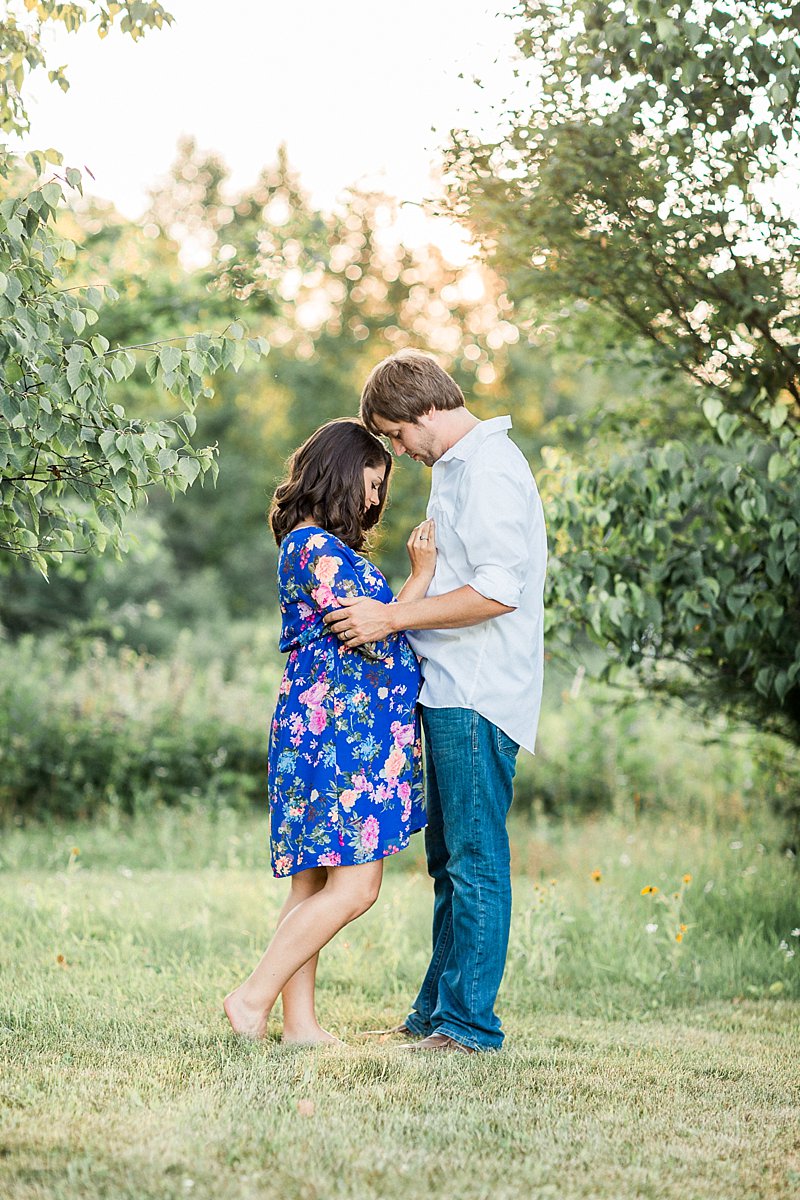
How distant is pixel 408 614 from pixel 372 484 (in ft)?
1.38

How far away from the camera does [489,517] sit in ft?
11.0

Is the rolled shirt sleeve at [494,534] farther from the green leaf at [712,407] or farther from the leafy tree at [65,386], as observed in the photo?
the green leaf at [712,407]

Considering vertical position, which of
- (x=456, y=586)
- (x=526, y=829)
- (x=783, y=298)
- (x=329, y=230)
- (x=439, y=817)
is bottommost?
(x=526, y=829)

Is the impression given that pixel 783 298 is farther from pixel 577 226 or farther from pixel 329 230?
pixel 329 230

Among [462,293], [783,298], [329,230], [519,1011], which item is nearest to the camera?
[519,1011]

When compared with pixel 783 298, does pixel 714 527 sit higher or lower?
lower

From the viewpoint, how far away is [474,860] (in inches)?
134

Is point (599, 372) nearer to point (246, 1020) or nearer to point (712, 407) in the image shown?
point (712, 407)

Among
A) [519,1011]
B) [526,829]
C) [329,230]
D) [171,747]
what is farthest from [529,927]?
[329,230]

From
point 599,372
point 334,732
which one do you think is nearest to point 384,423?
point 334,732

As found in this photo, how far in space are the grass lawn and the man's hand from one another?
3.56 feet

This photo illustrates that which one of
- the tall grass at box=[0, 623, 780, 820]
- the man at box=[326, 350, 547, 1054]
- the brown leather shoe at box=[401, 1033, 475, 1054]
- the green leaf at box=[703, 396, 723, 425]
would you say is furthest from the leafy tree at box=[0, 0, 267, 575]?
the tall grass at box=[0, 623, 780, 820]

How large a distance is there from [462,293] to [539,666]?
16584 millimetres

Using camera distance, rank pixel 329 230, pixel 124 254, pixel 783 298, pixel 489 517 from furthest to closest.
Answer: pixel 124 254, pixel 329 230, pixel 783 298, pixel 489 517
